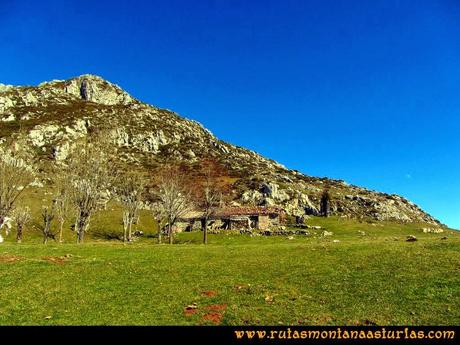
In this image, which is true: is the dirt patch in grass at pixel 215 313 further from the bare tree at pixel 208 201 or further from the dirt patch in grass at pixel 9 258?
the bare tree at pixel 208 201

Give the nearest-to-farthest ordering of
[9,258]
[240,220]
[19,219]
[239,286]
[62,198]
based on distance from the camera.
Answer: [239,286] → [9,258] → [19,219] → [62,198] → [240,220]

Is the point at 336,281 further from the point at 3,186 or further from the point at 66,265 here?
the point at 3,186

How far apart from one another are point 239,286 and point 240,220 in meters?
82.5

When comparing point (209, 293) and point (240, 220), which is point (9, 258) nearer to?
point (209, 293)

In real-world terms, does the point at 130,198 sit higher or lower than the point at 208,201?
lower

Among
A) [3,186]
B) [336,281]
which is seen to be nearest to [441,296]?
[336,281]

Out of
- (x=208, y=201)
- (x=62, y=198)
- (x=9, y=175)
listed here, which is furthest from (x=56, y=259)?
(x=62, y=198)

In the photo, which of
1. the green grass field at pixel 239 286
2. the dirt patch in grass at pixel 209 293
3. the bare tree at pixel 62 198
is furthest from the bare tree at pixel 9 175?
the dirt patch in grass at pixel 209 293

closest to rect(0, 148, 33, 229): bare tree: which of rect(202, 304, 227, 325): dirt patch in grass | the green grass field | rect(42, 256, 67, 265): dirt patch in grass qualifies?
the green grass field

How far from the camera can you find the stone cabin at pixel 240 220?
108875mm

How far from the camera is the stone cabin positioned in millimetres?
108875

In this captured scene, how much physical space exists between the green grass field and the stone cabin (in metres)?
68.0

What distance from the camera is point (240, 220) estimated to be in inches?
4321

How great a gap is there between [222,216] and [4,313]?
297ft
